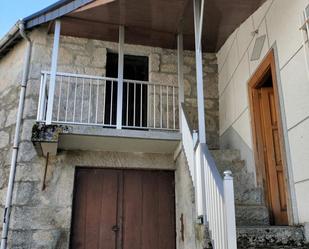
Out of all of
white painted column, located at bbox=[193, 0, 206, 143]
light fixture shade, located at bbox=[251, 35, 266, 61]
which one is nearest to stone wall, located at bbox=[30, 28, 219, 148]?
light fixture shade, located at bbox=[251, 35, 266, 61]

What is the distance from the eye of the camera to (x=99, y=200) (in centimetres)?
518

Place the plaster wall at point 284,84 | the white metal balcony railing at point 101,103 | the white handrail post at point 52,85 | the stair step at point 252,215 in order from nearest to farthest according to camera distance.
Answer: the plaster wall at point 284,84 → the stair step at point 252,215 → the white handrail post at point 52,85 → the white metal balcony railing at point 101,103

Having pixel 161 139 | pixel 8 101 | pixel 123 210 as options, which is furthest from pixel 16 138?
pixel 161 139

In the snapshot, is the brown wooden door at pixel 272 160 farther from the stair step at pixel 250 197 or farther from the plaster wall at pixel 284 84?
the plaster wall at pixel 284 84

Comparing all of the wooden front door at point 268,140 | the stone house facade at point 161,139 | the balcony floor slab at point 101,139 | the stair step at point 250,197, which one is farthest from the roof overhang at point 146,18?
the stair step at point 250,197

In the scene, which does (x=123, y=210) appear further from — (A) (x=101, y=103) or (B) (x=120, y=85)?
(B) (x=120, y=85)

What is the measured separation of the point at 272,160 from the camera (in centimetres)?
425

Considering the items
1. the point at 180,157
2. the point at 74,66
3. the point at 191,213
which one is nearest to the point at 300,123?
the point at 191,213

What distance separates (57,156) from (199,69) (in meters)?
2.69

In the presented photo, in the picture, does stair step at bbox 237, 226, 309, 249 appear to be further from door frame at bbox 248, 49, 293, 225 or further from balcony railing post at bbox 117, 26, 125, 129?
balcony railing post at bbox 117, 26, 125, 129

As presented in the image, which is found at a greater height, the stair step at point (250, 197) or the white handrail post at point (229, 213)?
the stair step at point (250, 197)

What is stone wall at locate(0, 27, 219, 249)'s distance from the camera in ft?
15.5

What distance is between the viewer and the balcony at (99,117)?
456 centimetres

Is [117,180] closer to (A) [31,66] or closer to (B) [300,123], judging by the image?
(A) [31,66]
